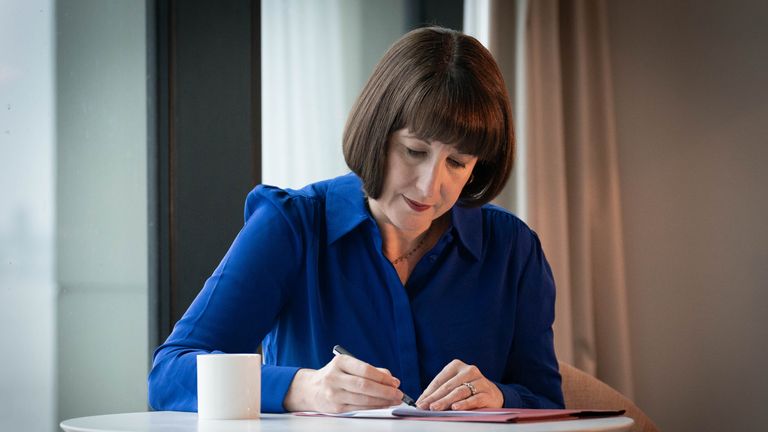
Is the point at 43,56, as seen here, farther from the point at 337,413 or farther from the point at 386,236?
the point at 337,413

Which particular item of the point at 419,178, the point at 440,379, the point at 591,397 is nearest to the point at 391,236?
the point at 419,178

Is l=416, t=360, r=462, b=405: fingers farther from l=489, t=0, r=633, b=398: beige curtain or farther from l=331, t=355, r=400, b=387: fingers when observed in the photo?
l=489, t=0, r=633, b=398: beige curtain

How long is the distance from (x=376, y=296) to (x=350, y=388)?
1.37 ft

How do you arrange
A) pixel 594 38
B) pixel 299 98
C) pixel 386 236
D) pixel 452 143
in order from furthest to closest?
pixel 594 38 < pixel 299 98 < pixel 386 236 < pixel 452 143

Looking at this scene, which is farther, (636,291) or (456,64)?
(636,291)

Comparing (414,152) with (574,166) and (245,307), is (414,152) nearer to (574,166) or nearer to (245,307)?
(245,307)

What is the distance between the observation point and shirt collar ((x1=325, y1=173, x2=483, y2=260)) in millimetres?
1636

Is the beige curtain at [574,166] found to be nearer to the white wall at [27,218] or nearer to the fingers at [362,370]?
the white wall at [27,218]

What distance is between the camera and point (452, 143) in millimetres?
1478

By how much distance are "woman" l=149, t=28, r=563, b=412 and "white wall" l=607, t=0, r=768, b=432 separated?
185cm

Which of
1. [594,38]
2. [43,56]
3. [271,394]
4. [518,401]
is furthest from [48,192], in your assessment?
[594,38]

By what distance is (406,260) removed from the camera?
1.71m

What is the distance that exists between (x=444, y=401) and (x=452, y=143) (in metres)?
0.42

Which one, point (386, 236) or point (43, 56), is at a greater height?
point (43, 56)
